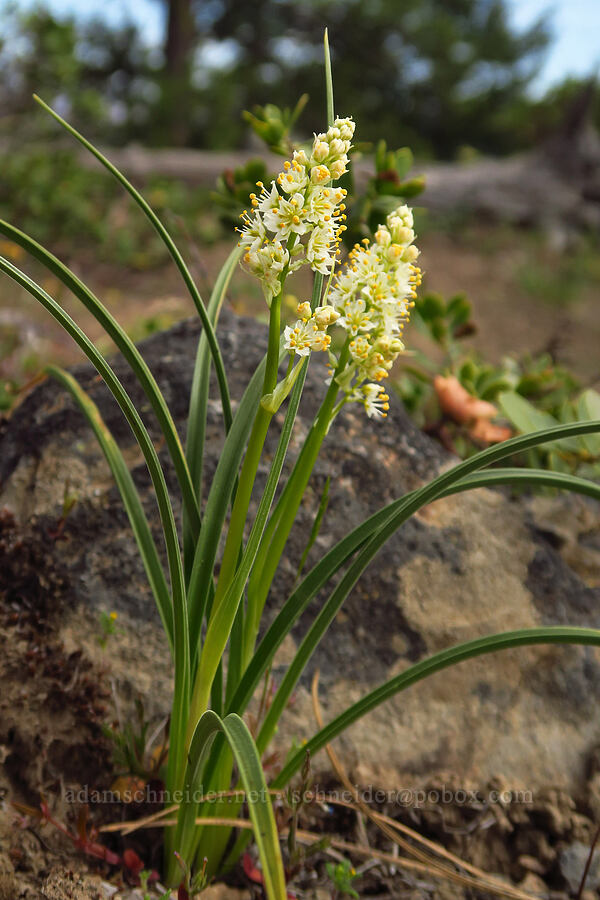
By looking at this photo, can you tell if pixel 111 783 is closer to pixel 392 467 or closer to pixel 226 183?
pixel 392 467

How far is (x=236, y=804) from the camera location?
3.46 ft

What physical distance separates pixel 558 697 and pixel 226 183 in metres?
1.34

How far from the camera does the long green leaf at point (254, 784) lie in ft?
2.30

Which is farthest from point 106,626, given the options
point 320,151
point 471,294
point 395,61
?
point 395,61

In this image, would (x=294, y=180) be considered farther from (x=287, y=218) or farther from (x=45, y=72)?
(x=45, y=72)

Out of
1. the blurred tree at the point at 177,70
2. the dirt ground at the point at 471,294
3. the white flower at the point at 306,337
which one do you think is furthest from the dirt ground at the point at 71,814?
the blurred tree at the point at 177,70

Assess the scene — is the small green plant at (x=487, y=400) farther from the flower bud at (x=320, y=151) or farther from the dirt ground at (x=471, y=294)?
the dirt ground at (x=471, y=294)

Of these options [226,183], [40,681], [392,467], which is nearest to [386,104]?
[226,183]

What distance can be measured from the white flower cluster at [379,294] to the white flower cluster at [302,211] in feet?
0.14

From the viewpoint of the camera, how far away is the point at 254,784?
72cm

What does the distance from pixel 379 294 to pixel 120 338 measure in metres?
0.31

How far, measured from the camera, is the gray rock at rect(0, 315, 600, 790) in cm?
132

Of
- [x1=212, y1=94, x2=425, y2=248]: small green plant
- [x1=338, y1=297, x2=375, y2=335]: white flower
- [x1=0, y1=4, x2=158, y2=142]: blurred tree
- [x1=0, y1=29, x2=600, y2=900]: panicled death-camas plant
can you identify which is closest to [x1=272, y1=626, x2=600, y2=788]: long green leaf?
[x1=0, y1=29, x2=600, y2=900]: panicled death-camas plant

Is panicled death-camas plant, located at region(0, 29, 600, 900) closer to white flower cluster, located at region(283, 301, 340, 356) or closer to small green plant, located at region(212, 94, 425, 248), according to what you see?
white flower cluster, located at region(283, 301, 340, 356)
